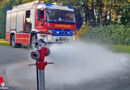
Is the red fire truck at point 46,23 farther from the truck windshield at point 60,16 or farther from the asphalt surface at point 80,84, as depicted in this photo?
the asphalt surface at point 80,84

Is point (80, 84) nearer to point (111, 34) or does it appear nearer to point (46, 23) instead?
point (46, 23)

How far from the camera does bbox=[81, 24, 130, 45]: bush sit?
2117cm

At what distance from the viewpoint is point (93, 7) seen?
28625 millimetres

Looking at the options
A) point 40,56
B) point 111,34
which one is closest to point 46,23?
point 111,34

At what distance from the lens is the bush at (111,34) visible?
2117 centimetres

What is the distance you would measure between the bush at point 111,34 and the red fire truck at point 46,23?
20.4ft

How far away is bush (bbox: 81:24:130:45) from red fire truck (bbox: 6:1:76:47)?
6208 millimetres

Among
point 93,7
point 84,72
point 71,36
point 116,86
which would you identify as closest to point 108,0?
point 93,7

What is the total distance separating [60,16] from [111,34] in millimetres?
8196

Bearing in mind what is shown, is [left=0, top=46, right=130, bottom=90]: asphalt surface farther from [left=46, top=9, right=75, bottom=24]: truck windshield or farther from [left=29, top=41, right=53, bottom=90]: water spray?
[left=46, top=9, right=75, bottom=24]: truck windshield

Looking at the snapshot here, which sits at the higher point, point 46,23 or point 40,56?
point 46,23

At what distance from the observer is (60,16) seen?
16.1 meters

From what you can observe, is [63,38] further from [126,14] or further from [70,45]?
[126,14]

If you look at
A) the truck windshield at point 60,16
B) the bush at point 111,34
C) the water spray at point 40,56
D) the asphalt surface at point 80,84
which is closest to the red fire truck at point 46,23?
the truck windshield at point 60,16
